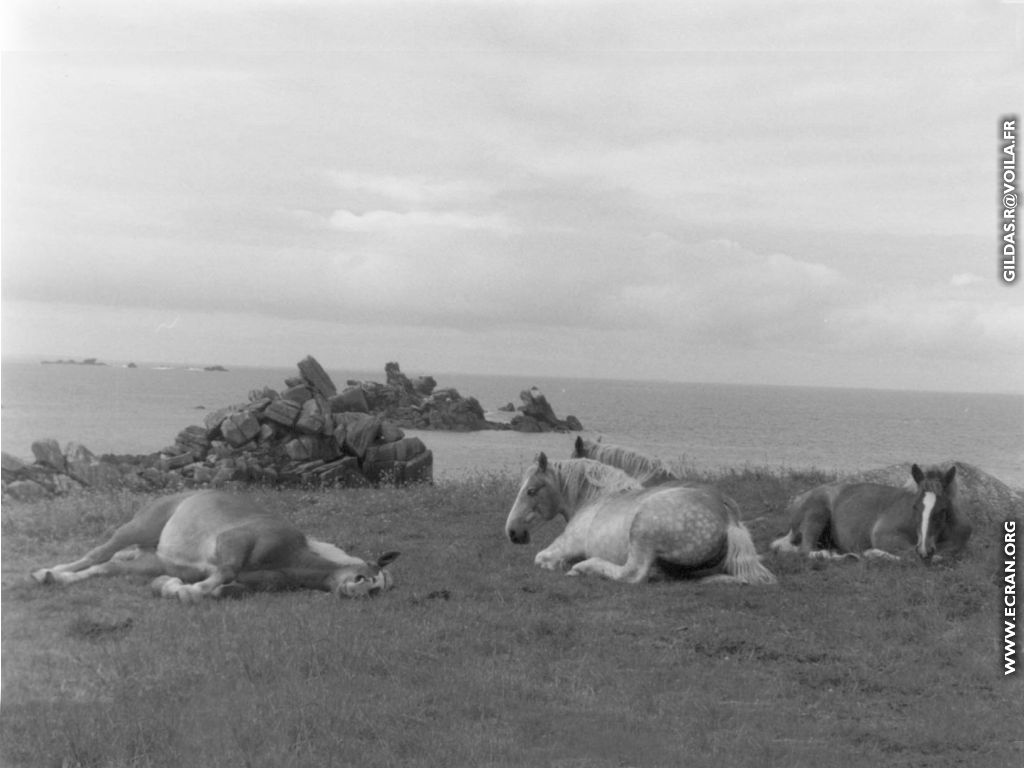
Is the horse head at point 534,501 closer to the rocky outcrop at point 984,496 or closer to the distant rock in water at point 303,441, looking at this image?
the distant rock in water at point 303,441

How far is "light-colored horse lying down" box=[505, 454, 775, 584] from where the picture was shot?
1148 centimetres

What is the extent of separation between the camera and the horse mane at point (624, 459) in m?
13.2

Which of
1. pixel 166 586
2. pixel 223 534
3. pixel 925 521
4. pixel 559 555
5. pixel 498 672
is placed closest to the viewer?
pixel 498 672

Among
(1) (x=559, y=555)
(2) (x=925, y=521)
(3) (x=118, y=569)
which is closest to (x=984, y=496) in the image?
(2) (x=925, y=521)

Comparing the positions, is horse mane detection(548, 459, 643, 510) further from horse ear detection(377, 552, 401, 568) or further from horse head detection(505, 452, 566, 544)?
horse ear detection(377, 552, 401, 568)

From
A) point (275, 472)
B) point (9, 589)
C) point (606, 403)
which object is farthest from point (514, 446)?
point (9, 589)

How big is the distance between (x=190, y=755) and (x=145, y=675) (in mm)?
1184

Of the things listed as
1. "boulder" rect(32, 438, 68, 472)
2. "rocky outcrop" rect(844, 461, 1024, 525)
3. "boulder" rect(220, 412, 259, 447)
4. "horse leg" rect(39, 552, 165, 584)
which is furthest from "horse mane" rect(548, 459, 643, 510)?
"boulder" rect(32, 438, 68, 472)

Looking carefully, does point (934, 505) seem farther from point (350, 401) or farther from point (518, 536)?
point (350, 401)

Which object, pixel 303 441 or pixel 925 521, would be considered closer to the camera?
pixel 925 521

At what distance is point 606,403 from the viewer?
1412 cm

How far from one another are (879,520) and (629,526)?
3.83 m

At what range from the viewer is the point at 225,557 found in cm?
1016

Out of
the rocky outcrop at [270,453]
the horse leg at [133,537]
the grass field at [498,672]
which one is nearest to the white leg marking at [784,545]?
the grass field at [498,672]
